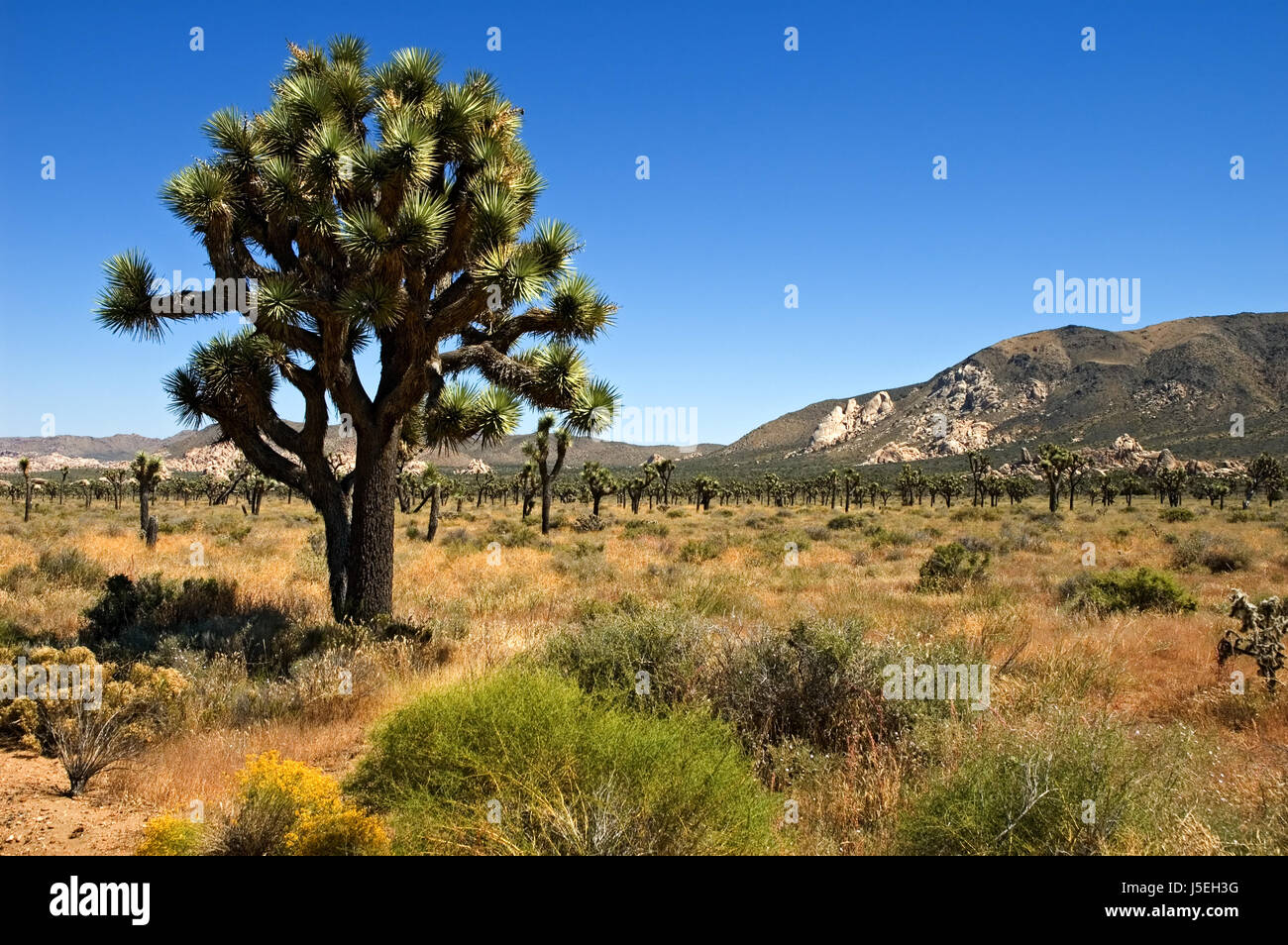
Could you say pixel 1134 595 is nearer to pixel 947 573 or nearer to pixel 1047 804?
pixel 947 573

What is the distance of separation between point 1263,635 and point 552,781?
749cm

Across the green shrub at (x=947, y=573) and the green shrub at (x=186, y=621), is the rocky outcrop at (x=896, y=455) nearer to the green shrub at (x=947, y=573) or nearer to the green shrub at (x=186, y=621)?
the green shrub at (x=947, y=573)

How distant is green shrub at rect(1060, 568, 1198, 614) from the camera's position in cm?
1188

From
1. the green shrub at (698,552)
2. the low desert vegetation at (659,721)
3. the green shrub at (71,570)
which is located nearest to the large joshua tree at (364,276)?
the low desert vegetation at (659,721)

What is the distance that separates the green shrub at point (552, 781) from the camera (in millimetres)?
3658

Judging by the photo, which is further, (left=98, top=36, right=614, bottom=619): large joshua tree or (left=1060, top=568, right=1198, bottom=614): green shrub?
(left=1060, top=568, right=1198, bottom=614): green shrub

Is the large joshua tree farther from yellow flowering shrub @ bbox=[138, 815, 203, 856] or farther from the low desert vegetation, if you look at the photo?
yellow flowering shrub @ bbox=[138, 815, 203, 856]

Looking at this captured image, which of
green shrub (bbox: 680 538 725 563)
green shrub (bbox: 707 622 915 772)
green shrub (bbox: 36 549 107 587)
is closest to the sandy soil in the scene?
green shrub (bbox: 707 622 915 772)

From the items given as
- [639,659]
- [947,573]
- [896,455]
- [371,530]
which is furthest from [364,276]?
[896,455]

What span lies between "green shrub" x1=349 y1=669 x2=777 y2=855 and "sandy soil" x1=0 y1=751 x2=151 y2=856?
1.33 meters

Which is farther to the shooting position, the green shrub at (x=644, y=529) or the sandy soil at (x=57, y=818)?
the green shrub at (x=644, y=529)

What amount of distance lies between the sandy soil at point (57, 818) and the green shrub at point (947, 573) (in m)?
13.8
